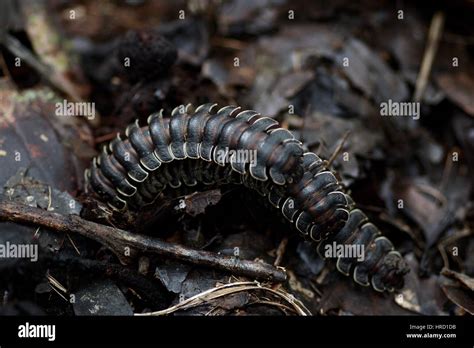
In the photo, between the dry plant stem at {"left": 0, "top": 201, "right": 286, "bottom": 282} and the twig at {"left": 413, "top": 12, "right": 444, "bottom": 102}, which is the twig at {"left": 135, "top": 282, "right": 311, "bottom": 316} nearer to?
the dry plant stem at {"left": 0, "top": 201, "right": 286, "bottom": 282}

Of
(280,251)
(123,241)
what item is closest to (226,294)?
Answer: (280,251)

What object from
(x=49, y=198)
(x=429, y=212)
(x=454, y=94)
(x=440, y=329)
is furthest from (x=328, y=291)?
(x=454, y=94)

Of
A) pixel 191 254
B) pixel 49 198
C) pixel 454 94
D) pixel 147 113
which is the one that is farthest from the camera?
pixel 454 94

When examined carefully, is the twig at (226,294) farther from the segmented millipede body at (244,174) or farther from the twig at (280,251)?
the segmented millipede body at (244,174)

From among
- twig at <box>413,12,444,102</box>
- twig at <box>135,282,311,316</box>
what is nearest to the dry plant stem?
twig at <box>135,282,311,316</box>

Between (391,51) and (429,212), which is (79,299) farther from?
(391,51)

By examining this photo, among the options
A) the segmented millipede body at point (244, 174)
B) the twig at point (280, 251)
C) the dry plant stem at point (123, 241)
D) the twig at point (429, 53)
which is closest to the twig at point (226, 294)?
the dry plant stem at point (123, 241)
